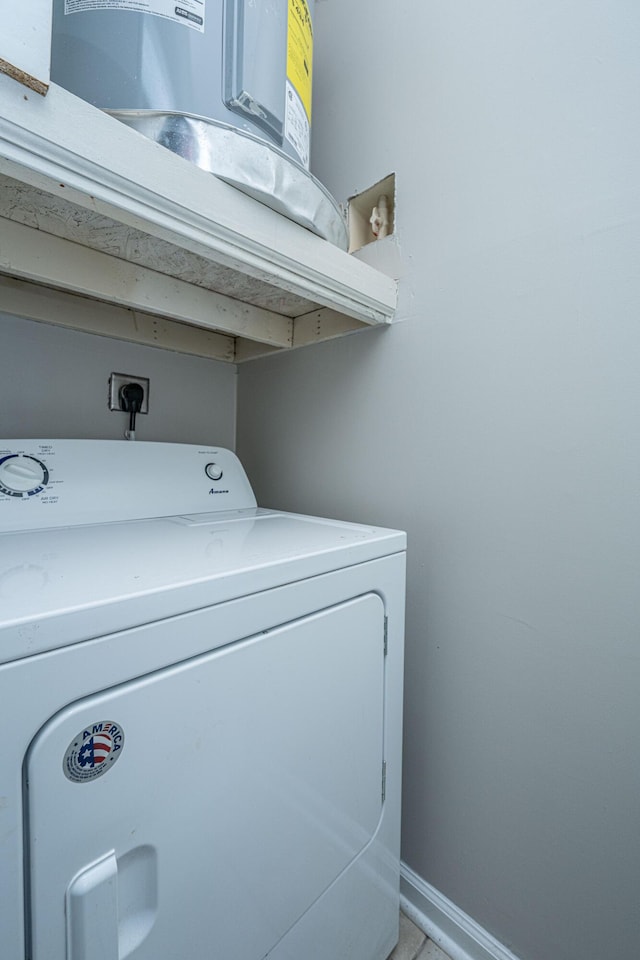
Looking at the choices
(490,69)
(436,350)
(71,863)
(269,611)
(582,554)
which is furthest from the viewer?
(436,350)

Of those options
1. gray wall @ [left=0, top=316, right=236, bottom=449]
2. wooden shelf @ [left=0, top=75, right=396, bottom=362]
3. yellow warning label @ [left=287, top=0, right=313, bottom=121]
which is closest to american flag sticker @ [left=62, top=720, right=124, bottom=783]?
wooden shelf @ [left=0, top=75, right=396, bottom=362]

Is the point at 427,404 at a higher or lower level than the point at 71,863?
higher

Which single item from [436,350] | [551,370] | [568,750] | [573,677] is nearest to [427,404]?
[436,350]

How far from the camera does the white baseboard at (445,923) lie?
37.8 inches

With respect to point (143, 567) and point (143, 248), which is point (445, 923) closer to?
point (143, 567)

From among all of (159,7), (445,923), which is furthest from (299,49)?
(445,923)

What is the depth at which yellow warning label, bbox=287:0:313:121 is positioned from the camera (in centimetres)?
87

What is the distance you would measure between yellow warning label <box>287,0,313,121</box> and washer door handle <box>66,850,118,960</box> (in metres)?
1.36

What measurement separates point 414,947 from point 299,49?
6.93ft

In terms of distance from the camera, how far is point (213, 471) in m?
1.27

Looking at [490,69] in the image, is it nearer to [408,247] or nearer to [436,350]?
[408,247]

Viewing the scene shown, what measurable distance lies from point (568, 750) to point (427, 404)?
31.8 inches

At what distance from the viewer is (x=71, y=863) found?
1.54ft

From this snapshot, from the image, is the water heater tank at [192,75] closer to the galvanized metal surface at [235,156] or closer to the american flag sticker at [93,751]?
the galvanized metal surface at [235,156]
